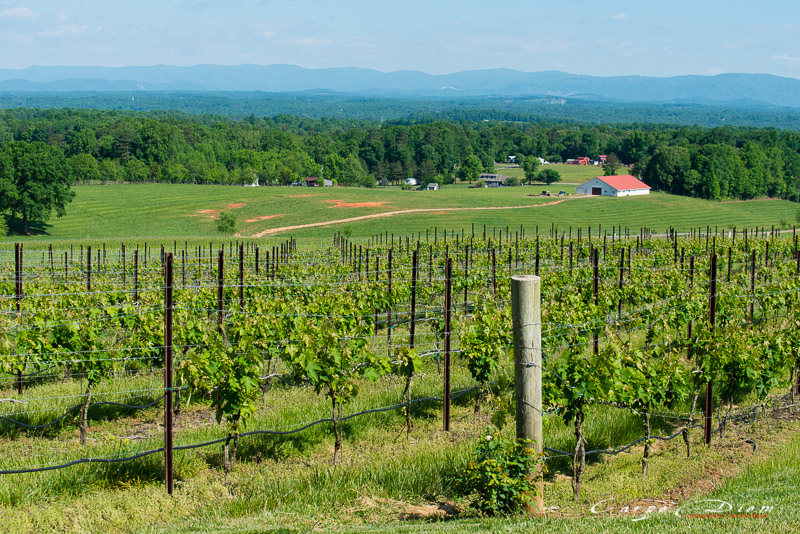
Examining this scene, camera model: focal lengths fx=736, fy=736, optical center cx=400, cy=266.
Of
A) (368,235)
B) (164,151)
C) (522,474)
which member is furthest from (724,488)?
(164,151)

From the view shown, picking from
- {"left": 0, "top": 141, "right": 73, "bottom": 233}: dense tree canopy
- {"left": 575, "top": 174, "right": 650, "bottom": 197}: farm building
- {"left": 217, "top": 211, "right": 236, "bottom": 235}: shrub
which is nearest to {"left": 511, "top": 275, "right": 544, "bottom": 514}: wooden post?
{"left": 217, "top": 211, "right": 236, "bottom": 235}: shrub

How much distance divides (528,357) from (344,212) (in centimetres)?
5970

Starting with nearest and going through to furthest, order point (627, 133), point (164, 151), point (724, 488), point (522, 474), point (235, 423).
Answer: point (522, 474), point (724, 488), point (235, 423), point (164, 151), point (627, 133)

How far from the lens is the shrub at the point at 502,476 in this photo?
A: 5734 mm

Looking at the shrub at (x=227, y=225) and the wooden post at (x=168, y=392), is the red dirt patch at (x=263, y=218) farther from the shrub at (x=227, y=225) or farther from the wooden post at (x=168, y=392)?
the wooden post at (x=168, y=392)

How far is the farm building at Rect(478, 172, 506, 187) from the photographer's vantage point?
372 ft

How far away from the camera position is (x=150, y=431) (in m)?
8.93

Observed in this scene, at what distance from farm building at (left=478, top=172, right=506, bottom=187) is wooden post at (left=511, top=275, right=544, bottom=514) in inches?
4216

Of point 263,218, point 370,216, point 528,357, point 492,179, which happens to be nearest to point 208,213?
point 263,218

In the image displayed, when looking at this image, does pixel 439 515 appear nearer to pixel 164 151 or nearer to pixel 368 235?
pixel 368 235

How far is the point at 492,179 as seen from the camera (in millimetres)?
116312

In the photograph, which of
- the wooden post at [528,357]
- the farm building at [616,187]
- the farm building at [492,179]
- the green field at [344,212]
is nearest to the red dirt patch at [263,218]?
the green field at [344,212]

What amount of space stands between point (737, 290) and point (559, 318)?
4.56 meters

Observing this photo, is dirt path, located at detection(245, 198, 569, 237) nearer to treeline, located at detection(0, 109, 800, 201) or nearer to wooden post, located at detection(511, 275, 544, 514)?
treeline, located at detection(0, 109, 800, 201)
